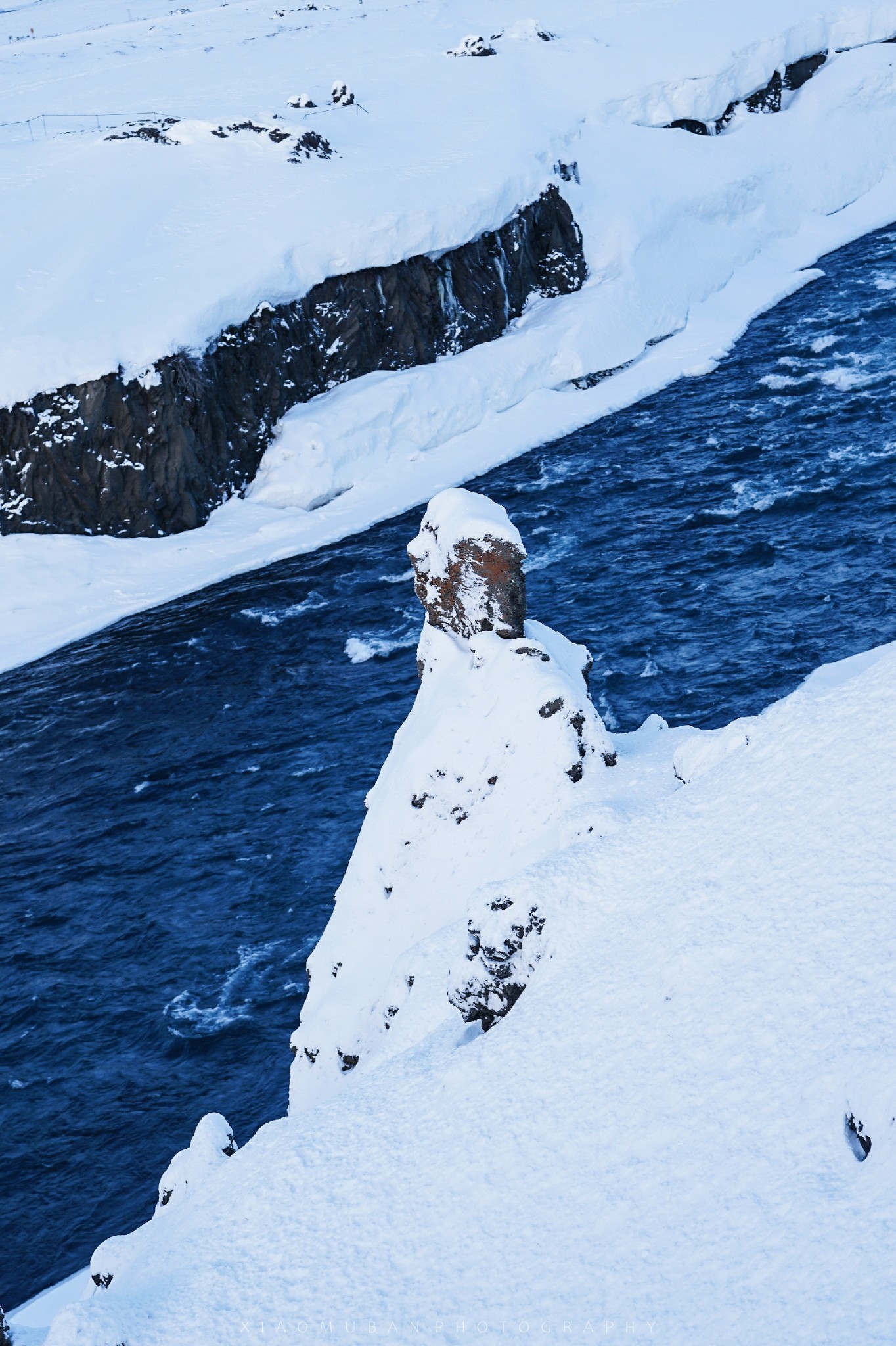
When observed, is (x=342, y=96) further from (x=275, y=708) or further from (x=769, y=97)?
(x=275, y=708)

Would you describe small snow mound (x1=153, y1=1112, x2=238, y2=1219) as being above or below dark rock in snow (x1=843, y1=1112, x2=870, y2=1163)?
below

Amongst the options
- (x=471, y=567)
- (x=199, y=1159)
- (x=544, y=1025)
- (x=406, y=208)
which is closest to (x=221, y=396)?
(x=406, y=208)

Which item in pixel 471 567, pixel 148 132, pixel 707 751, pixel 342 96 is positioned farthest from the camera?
pixel 342 96

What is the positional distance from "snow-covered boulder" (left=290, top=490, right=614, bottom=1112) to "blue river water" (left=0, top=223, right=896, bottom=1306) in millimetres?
5053

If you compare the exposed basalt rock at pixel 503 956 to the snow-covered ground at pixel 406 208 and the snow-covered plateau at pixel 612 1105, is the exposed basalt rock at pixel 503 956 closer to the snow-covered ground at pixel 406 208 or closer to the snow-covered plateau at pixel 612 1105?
the snow-covered plateau at pixel 612 1105

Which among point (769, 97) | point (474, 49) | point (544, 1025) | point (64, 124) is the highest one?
point (64, 124)

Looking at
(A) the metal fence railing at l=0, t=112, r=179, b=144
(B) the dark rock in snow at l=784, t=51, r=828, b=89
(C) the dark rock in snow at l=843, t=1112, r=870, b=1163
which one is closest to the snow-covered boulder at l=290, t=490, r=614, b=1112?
(C) the dark rock in snow at l=843, t=1112, r=870, b=1163

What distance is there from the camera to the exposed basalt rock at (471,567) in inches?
904

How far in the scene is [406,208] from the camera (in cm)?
5578

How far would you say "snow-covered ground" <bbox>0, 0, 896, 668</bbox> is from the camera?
49.0 meters

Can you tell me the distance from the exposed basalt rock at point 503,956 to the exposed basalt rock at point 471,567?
24.3ft

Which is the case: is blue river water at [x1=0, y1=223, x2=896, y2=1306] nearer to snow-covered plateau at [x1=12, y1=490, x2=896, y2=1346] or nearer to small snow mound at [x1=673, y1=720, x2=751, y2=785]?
snow-covered plateau at [x1=12, y1=490, x2=896, y2=1346]

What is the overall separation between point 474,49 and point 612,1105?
69.5 metres

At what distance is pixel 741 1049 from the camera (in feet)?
45.0
